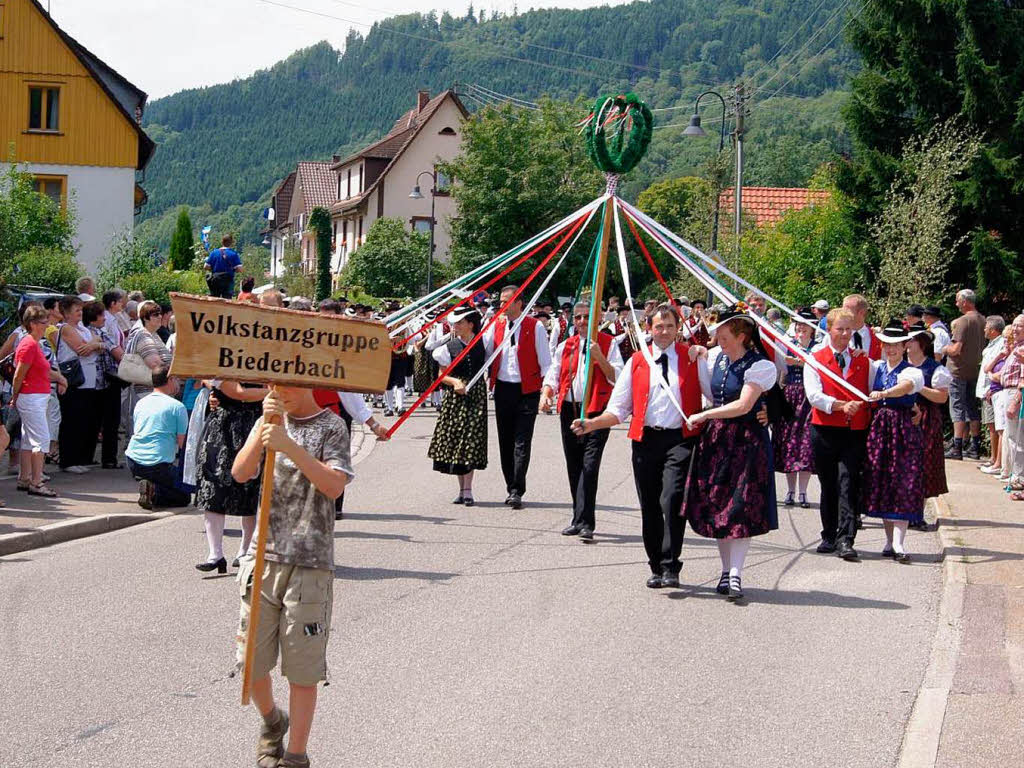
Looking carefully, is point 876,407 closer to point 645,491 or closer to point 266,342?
point 645,491

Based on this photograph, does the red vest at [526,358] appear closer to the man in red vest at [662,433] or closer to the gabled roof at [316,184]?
the man in red vest at [662,433]

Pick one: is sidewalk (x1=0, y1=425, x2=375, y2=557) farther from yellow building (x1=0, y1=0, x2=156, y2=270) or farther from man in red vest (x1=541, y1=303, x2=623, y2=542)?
yellow building (x1=0, y1=0, x2=156, y2=270)

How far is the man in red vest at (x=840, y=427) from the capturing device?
10078 mm

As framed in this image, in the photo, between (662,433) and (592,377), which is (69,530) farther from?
(662,433)

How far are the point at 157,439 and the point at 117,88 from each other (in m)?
37.7

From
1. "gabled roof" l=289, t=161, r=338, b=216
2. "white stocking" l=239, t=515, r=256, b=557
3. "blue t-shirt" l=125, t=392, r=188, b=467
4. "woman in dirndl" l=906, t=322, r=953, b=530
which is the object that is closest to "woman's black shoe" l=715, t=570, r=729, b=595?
"woman in dirndl" l=906, t=322, r=953, b=530

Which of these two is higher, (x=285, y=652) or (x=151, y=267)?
(x=151, y=267)

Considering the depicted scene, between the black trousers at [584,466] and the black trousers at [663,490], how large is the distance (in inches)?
58.3


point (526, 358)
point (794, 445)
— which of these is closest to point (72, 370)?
point (526, 358)

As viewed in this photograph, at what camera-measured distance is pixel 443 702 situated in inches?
244

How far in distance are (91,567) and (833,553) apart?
5.62 m

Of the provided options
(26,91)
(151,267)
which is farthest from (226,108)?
(151,267)

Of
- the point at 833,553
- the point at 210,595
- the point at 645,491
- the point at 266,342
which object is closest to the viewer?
the point at 266,342

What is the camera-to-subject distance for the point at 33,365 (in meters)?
12.4
